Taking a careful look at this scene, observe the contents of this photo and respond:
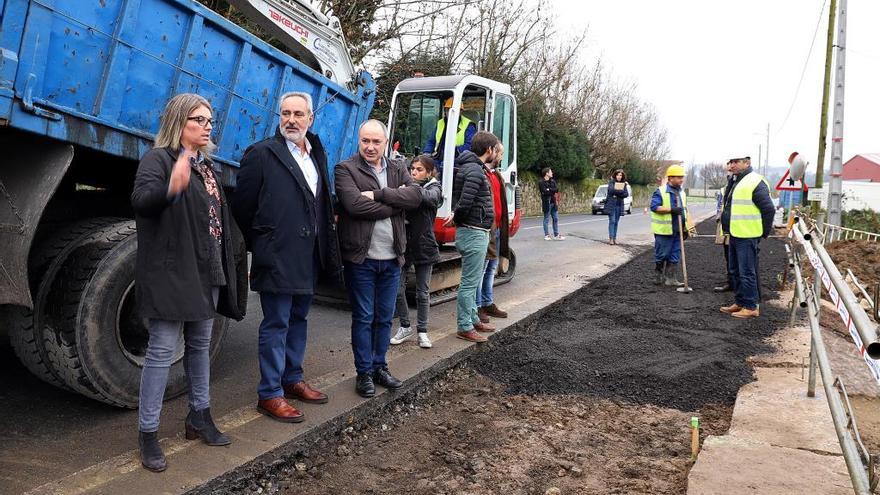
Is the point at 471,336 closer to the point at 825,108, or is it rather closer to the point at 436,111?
the point at 436,111

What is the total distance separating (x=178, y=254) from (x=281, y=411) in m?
1.21

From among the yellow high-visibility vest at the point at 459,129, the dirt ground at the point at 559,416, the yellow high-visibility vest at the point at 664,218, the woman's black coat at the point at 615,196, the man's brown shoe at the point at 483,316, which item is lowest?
the dirt ground at the point at 559,416

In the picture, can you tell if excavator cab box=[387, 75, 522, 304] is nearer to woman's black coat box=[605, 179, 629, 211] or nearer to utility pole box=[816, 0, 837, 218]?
woman's black coat box=[605, 179, 629, 211]

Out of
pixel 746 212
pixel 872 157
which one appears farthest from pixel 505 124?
pixel 872 157

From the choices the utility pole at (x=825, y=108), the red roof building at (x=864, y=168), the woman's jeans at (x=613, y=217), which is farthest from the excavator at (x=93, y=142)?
the red roof building at (x=864, y=168)

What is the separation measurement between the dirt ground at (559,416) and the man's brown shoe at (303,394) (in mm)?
267

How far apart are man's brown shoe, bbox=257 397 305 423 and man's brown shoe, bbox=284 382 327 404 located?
0.23 metres

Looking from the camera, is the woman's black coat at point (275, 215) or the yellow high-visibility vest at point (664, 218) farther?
the yellow high-visibility vest at point (664, 218)

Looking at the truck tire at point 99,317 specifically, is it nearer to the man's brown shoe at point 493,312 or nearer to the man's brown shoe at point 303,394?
the man's brown shoe at point 303,394

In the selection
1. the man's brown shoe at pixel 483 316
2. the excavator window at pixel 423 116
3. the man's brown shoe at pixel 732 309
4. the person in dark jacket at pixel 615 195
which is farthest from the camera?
the person in dark jacket at pixel 615 195

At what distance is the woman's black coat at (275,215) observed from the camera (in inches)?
139

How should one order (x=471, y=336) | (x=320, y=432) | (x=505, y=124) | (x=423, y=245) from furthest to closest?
(x=505, y=124), (x=471, y=336), (x=423, y=245), (x=320, y=432)

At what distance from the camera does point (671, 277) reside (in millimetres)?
9555

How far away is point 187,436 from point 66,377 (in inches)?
30.4
